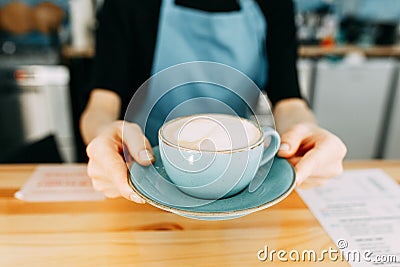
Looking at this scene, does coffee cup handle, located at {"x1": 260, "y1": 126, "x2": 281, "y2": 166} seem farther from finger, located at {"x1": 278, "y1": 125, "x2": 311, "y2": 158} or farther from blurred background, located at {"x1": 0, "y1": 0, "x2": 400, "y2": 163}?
blurred background, located at {"x1": 0, "y1": 0, "x2": 400, "y2": 163}

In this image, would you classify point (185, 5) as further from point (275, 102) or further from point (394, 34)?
point (394, 34)

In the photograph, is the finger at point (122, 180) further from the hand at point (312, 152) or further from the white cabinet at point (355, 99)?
the white cabinet at point (355, 99)

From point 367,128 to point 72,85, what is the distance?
2.00 meters

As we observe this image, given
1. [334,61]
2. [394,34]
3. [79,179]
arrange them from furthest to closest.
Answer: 1. [394,34]
2. [334,61]
3. [79,179]

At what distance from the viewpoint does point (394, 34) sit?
275 cm

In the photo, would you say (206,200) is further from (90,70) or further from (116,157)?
(90,70)

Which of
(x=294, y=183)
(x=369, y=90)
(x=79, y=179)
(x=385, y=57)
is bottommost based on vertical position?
A: (x=369, y=90)

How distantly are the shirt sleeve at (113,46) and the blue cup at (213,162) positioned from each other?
613mm

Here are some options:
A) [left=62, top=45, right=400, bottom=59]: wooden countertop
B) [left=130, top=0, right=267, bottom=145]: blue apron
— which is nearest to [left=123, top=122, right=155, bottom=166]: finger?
[left=130, top=0, right=267, bottom=145]: blue apron

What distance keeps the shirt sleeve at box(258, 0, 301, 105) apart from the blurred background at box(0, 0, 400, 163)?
1.01m

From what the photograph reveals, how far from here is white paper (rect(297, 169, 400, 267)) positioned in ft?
1.93

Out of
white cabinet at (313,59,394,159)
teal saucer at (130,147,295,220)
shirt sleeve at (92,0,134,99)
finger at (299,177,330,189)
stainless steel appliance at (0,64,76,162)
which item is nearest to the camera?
teal saucer at (130,147,295,220)

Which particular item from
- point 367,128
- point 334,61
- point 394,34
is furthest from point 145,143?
point 394,34

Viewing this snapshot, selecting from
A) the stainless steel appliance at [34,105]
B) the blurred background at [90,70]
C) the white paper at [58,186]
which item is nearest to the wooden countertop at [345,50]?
the blurred background at [90,70]
